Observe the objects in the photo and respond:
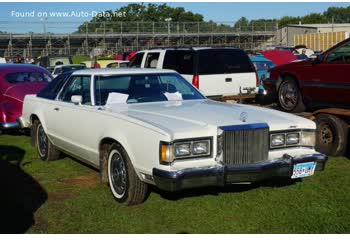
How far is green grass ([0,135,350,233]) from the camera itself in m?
4.76

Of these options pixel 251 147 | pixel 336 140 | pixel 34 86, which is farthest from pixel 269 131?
pixel 34 86

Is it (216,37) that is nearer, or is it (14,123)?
(14,123)

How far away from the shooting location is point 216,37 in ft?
189

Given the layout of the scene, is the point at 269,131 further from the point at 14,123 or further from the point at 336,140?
the point at 14,123

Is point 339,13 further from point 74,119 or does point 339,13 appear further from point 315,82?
point 74,119

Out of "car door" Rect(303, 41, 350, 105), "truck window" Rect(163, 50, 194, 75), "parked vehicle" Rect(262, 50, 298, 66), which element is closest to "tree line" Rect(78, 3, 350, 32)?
"parked vehicle" Rect(262, 50, 298, 66)

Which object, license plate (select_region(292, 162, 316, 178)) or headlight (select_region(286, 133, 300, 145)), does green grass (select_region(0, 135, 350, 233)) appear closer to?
license plate (select_region(292, 162, 316, 178))

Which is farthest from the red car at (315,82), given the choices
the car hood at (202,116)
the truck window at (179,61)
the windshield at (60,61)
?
the windshield at (60,61)

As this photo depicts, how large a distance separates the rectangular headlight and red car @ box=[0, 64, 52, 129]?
5.24 metres

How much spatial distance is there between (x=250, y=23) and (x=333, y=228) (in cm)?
5654

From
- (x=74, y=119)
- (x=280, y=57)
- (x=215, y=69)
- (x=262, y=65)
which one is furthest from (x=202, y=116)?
(x=280, y=57)

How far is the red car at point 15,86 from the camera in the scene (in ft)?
32.9

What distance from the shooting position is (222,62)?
459 inches

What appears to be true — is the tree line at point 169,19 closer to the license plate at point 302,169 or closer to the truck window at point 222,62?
the truck window at point 222,62
